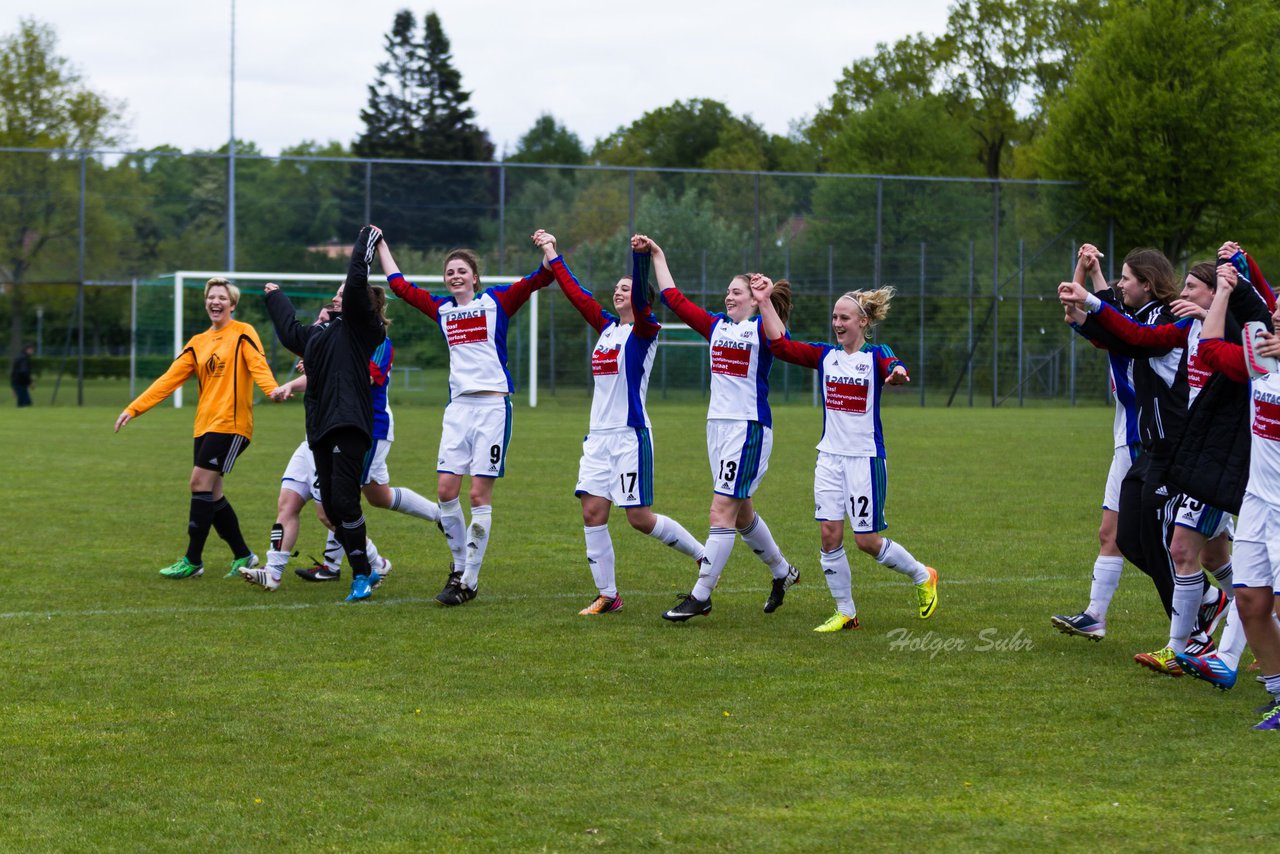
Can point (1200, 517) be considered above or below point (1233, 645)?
above

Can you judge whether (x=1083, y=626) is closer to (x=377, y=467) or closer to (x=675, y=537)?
(x=675, y=537)

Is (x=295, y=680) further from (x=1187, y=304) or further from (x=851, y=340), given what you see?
(x=1187, y=304)

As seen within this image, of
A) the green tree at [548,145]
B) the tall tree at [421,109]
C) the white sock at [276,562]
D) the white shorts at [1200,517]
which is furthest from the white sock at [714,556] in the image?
the green tree at [548,145]

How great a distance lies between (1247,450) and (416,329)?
32875 millimetres

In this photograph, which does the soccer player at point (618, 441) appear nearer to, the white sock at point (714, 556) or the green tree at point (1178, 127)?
the white sock at point (714, 556)

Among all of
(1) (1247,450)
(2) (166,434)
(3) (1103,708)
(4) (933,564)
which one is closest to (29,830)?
(3) (1103,708)

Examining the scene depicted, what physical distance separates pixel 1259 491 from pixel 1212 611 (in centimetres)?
199

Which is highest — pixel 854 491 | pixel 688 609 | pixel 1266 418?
pixel 1266 418

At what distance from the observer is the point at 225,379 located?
32.2 feet

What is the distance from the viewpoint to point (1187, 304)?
614cm

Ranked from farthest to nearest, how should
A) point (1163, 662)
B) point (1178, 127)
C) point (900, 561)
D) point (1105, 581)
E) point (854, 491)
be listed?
point (1178, 127)
point (900, 561)
point (854, 491)
point (1105, 581)
point (1163, 662)

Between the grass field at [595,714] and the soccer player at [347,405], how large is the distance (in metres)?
0.50

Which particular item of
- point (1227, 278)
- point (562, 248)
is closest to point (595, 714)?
point (1227, 278)

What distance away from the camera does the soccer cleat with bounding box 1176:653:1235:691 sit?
6.46 m
